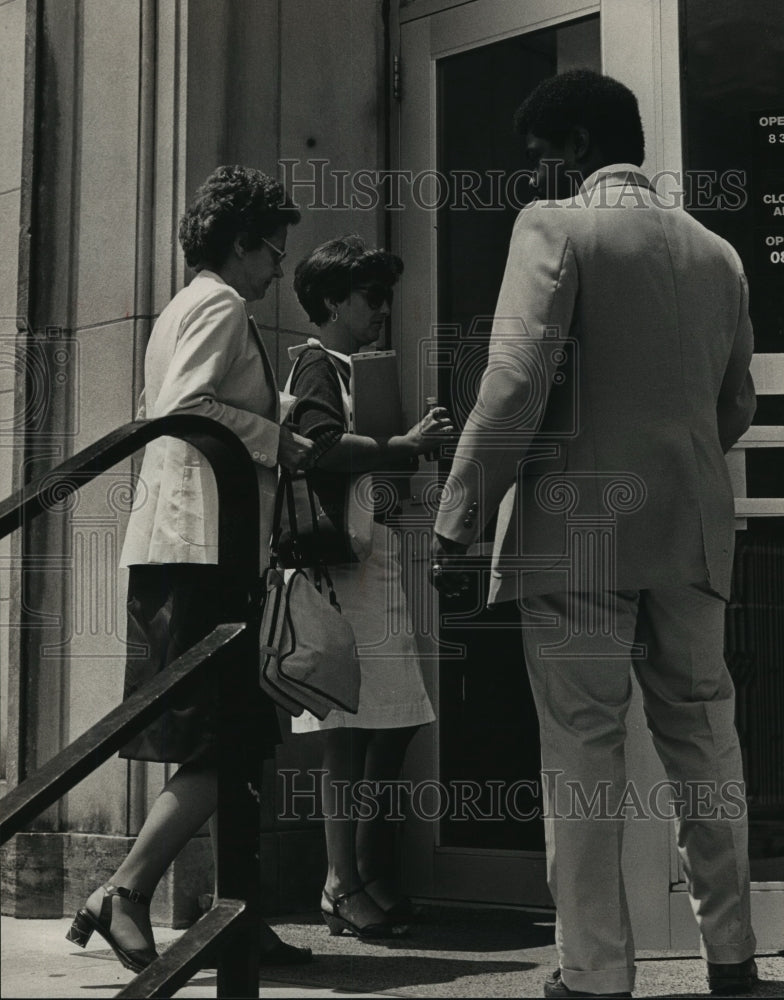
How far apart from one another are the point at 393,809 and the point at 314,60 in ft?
7.98

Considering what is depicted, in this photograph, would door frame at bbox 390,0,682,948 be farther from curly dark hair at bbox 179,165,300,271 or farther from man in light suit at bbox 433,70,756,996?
curly dark hair at bbox 179,165,300,271

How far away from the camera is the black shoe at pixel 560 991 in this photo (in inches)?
123

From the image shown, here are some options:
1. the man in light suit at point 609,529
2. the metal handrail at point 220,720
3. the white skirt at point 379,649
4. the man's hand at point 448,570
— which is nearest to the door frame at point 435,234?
the white skirt at point 379,649

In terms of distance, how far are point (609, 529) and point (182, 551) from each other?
3.28 ft

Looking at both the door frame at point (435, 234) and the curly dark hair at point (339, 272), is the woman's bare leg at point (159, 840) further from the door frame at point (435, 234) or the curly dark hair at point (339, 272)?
the curly dark hair at point (339, 272)

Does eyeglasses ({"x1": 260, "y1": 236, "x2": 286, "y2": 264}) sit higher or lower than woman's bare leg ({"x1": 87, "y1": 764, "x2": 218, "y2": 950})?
higher

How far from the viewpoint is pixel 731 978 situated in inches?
130

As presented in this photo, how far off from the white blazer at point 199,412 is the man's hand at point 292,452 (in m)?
0.04

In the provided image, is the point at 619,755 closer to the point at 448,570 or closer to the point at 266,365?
the point at 448,570

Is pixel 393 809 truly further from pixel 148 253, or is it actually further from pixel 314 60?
pixel 314 60

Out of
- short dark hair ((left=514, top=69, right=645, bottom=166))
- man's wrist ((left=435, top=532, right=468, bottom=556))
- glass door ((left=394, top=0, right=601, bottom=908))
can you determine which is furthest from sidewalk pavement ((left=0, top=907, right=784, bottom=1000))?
short dark hair ((left=514, top=69, right=645, bottom=166))

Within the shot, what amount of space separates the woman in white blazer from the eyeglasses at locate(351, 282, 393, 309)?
25.6 inches

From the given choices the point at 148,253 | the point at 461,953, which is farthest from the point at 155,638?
the point at 148,253

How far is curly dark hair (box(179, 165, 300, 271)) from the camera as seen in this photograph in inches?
151
